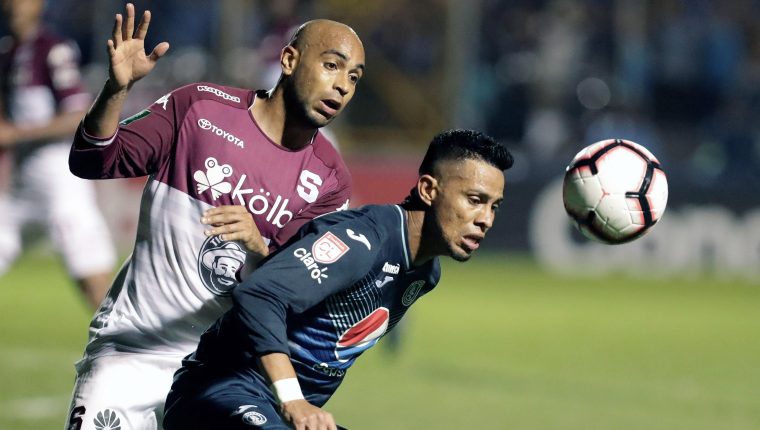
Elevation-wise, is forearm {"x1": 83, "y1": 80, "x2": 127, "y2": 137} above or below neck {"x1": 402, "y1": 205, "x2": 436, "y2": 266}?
above

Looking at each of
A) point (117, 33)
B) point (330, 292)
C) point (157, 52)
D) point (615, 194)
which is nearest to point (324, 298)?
point (330, 292)

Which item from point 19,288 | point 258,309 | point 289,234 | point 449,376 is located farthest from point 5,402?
point 19,288

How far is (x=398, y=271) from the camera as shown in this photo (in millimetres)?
4848

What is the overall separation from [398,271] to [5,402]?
4.88m

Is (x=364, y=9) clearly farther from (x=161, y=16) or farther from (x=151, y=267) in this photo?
(x=151, y=267)

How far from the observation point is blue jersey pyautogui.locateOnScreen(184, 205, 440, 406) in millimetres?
4445

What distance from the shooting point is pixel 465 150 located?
16.1 feet

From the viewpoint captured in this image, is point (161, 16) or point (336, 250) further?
point (161, 16)

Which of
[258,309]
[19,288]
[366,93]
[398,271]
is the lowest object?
[258,309]

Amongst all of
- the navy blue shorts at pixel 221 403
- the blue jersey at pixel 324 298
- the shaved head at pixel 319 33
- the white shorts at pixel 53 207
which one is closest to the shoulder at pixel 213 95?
the shaved head at pixel 319 33

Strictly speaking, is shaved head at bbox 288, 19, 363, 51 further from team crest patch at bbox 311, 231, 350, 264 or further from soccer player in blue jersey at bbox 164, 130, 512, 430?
team crest patch at bbox 311, 231, 350, 264

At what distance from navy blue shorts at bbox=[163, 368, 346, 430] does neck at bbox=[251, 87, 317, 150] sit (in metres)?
1.07

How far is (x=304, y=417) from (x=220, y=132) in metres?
1.47

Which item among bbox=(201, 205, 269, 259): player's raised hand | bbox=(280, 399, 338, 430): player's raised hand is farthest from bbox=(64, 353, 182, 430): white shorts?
bbox=(280, 399, 338, 430): player's raised hand
